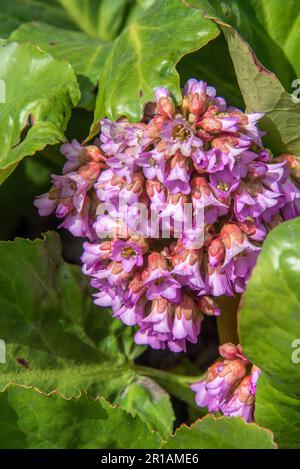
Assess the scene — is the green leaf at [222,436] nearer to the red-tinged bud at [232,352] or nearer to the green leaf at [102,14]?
the red-tinged bud at [232,352]

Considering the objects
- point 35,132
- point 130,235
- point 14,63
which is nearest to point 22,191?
point 14,63

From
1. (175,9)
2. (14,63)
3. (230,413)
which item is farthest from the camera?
(14,63)

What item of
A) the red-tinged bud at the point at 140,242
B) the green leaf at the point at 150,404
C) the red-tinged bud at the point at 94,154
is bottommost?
the green leaf at the point at 150,404

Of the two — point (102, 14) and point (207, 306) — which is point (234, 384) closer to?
point (207, 306)

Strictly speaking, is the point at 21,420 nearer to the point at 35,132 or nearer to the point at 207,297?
the point at 207,297

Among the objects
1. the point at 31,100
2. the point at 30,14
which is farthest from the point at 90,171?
the point at 30,14

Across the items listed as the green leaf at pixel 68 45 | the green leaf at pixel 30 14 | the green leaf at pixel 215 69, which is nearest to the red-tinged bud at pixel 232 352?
the green leaf at pixel 215 69
